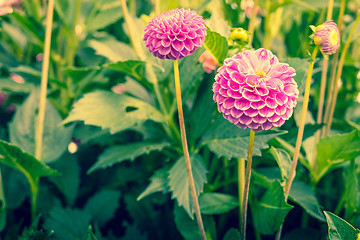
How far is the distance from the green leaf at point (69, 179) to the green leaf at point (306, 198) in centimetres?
49

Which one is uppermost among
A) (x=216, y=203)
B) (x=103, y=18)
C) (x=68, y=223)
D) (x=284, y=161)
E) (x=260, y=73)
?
(x=103, y=18)

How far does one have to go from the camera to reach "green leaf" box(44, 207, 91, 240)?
68 centimetres

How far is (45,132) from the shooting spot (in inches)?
27.7

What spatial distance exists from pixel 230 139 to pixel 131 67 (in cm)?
22

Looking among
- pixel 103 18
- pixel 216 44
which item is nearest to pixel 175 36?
pixel 216 44

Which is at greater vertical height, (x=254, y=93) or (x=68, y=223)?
(x=254, y=93)

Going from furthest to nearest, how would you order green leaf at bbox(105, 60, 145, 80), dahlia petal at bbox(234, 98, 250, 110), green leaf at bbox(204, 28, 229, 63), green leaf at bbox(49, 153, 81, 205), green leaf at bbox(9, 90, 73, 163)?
green leaf at bbox(49, 153, 81, 205) → green leaf at bbox(9, 90, 73, 163) → green leaf at bbox(105, 60, 145, 80) → green leaf at bbox(204, 28, 229, 63) → dahlia petal at bbox(234, 98, 250, 110)

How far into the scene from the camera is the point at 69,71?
687 mm

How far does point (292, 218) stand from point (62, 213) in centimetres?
49

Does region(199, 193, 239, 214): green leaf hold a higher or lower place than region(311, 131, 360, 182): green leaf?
lower

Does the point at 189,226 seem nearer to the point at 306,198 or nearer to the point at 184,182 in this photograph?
the point at 184,182

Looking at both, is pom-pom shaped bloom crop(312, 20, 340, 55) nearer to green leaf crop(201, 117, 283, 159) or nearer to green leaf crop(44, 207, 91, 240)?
green leaf crop(201, 117, 283, 159)

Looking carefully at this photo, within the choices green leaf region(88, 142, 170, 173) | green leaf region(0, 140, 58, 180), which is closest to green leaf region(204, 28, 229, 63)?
green leaf region(88, 142, 170, 173)

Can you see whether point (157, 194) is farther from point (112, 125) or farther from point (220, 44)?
point (220, 44)
